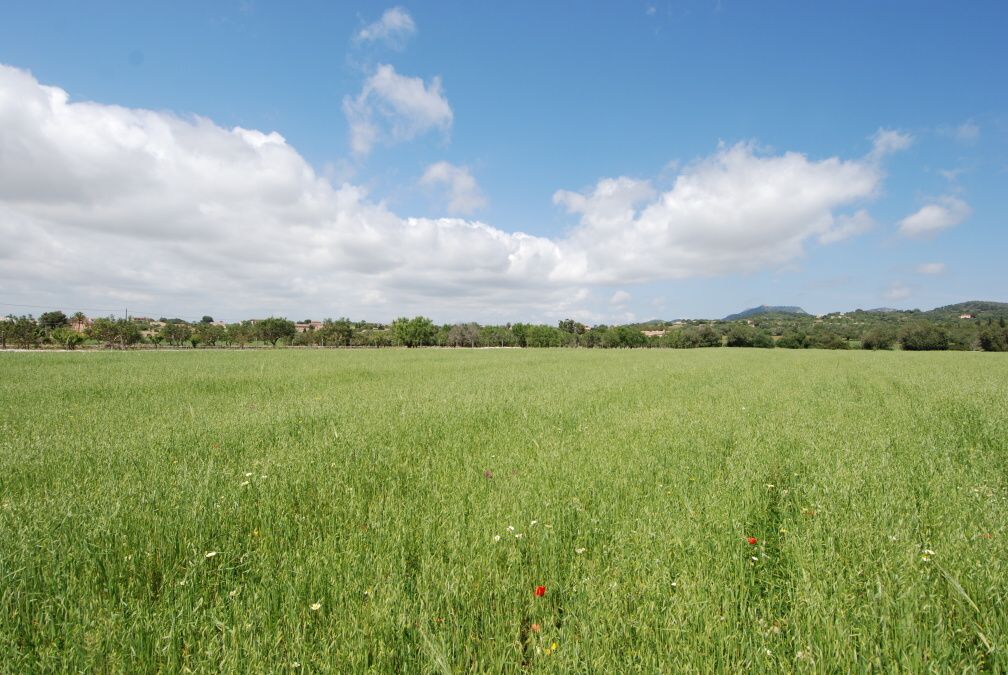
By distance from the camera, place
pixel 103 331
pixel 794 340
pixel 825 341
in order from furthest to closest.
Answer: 1. pixel 794 340
2. pixel 825 341
3. pixel 103 331

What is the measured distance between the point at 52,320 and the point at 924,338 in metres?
194

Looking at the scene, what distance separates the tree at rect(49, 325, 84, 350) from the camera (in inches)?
3216

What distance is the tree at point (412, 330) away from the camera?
135 metres

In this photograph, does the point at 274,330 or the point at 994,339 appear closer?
the point at 994,339

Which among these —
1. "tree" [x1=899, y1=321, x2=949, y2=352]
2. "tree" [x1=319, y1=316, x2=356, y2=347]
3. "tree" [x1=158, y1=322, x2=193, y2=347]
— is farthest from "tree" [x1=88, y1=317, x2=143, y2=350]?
"tree" [x1=899, y1=321, x2=949, y2=352]

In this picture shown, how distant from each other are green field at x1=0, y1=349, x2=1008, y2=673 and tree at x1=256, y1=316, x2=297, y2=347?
131 meters

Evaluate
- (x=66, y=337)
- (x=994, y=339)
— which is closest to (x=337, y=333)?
(x=66, y=337)

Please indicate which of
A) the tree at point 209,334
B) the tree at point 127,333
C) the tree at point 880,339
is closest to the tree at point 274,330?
the tree at point 209,334

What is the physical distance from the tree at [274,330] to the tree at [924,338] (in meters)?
163

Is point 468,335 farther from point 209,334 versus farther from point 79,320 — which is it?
point 79,320

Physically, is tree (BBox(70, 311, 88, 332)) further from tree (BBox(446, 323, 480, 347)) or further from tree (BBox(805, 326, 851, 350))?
tree (BBox(805, 326, 851, 350))

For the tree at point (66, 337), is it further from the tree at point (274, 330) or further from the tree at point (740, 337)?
the tree at point (740, 337)

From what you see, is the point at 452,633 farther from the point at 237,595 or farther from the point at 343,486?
the point at 343,486

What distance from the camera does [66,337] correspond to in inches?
3233
